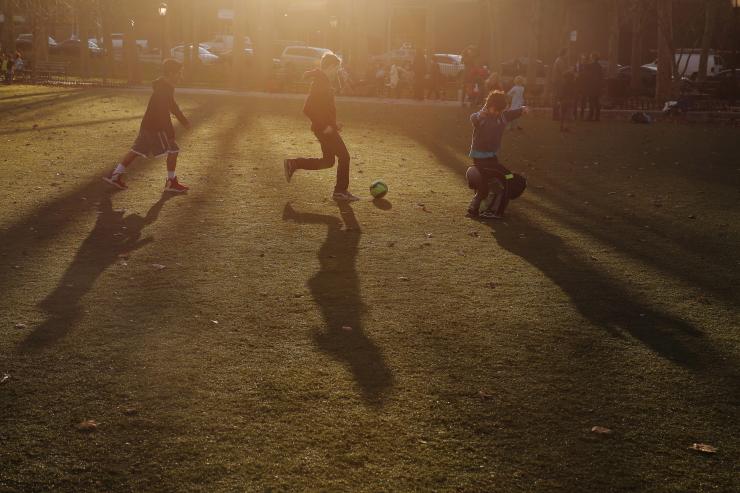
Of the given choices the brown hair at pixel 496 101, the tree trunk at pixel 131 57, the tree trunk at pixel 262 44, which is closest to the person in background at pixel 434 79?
the tree trunk at pixel 262 44

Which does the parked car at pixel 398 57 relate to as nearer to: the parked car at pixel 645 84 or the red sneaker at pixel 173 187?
the parked car at pixel 645 84

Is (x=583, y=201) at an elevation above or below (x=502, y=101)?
below

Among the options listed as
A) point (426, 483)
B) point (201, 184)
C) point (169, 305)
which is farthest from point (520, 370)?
point (201, 184)

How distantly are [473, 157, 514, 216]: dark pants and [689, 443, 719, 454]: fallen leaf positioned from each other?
7.17 meters

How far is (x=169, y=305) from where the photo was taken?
25.9 feet

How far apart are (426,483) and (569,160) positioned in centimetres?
1522

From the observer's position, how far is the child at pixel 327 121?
1300 centimetres

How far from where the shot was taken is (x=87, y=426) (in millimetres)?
5359

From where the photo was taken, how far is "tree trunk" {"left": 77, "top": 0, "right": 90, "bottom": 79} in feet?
154

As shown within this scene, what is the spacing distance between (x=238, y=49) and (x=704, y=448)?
39829 mm

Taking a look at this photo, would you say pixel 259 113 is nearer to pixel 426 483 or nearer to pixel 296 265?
pixel 296 265

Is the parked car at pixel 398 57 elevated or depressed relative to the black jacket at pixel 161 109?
elevated

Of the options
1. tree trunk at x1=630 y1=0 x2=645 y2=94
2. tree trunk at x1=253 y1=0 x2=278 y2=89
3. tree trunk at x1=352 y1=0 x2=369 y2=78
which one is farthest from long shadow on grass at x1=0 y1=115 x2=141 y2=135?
tree trunk at x1=630 y1=0 x2=645 y2=94

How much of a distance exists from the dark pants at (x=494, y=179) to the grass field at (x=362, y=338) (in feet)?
1.29
